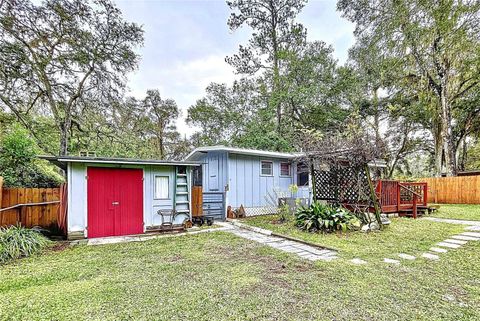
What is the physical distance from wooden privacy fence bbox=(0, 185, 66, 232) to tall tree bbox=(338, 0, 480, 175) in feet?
58.4

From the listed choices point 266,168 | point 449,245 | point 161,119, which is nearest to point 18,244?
point 266,168

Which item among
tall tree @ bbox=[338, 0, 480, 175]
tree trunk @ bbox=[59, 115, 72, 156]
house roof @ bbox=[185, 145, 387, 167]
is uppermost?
tall tree @ bbox=[338, 0, 480, 175]

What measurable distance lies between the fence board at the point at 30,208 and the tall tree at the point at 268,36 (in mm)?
13054

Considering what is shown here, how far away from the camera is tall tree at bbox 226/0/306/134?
55.0 ft

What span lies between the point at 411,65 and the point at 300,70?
6.69 m

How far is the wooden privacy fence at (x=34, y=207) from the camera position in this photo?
646 centimetres

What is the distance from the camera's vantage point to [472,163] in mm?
23141

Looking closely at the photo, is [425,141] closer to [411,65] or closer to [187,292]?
[411,65]

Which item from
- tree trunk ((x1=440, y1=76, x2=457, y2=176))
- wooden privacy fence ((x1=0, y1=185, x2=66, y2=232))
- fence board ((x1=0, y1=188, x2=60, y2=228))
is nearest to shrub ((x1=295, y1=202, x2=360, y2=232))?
wooden privacy fence ((x1=0, y1=185, x2=66, y2=232))

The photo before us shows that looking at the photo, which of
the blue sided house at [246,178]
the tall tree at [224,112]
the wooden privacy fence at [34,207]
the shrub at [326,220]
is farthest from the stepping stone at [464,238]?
the tall tree at [224,112]

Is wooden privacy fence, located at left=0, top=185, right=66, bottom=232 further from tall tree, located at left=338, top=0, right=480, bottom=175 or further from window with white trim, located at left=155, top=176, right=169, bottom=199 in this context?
tall tree, located at left=338, top=0, right=480, bottom=175

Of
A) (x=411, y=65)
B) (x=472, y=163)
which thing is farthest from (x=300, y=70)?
(x=472, y=163)

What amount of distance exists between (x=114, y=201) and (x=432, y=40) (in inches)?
689

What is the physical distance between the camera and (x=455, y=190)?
45.8ft
